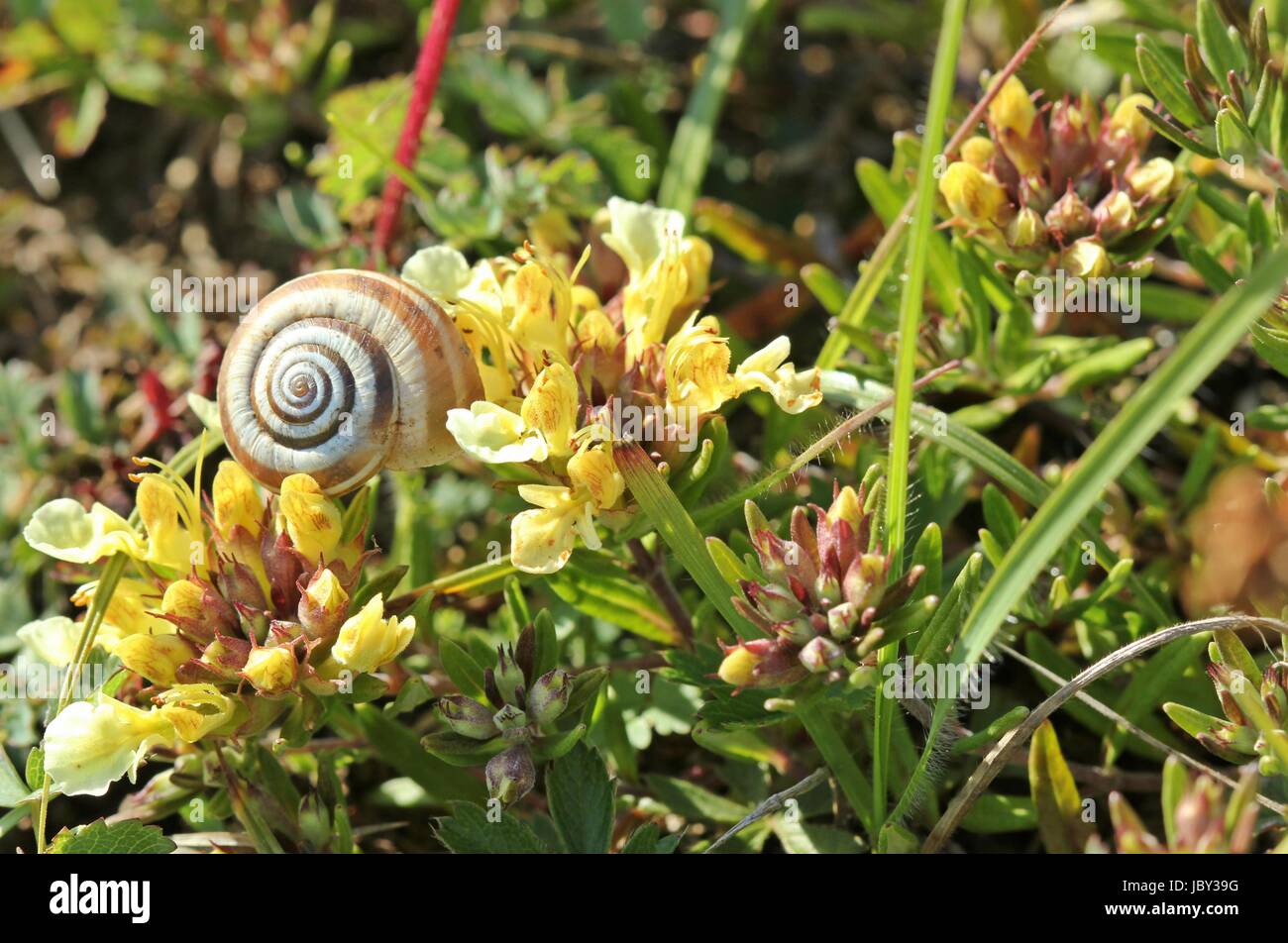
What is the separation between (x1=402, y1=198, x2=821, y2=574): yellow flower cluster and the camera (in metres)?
2.36

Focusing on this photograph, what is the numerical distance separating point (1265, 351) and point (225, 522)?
235 centimetres

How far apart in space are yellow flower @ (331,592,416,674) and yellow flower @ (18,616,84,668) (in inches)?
25.9

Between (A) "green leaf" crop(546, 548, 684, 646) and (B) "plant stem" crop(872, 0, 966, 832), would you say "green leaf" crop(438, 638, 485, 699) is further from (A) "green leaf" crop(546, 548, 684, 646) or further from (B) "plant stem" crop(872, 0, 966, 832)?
(B) "plant stem" crop(872, 0, 966, 832)

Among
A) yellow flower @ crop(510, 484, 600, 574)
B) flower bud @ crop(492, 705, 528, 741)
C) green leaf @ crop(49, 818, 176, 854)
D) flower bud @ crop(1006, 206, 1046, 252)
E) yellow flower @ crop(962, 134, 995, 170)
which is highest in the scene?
yellow flower @ crop(962, 134, 995, 170)

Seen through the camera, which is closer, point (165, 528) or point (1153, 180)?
point (165, 528)

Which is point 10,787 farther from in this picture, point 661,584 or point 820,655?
point 820,655

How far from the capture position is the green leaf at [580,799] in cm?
257

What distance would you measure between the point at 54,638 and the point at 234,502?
0.50 meters

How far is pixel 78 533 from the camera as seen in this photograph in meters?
2.60

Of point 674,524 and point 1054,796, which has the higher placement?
point 674,524

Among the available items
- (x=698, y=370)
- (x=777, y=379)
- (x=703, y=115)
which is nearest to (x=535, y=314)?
(x=698, y=370)

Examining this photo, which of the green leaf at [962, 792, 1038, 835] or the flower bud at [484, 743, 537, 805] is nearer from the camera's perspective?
the flower bud at [484, 743, 537, 805]

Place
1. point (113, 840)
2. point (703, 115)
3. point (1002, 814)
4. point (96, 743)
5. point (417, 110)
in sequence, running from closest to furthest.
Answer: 1. point (96, 743)
2. point (113, 840)
3. point (1002, 814)
4. point (417, 110)
5. point (703, 115)

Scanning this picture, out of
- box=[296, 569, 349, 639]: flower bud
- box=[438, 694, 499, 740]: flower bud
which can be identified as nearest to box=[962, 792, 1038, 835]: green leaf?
box=[438, 694, 499, 740]: flower bud
